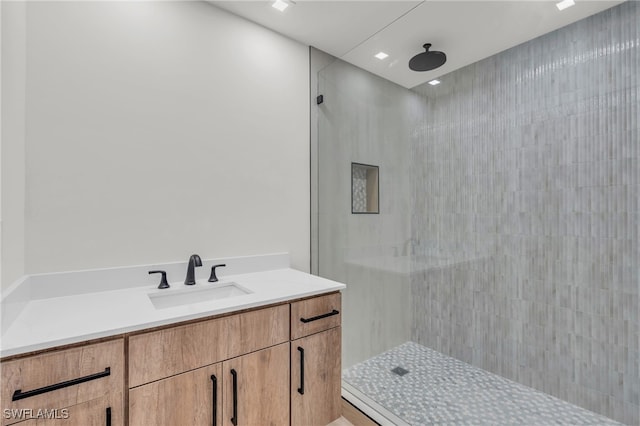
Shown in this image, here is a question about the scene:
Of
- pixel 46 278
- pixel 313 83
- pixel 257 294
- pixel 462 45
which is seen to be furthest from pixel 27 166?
pixel 462 45

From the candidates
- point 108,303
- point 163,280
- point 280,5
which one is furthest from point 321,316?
point 280,5

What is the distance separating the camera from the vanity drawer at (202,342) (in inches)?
42.4

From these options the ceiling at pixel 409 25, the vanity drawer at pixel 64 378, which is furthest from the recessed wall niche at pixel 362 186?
the vanity drawer at pixel 64 378

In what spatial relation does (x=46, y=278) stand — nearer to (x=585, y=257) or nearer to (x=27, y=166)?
(x=27, y=166)

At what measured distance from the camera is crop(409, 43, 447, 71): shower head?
215 centimetres

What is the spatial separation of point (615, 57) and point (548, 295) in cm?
153

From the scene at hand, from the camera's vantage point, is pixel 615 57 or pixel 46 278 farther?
pixel 615 57

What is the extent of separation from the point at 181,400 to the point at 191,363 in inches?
5.5

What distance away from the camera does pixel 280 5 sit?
1.85 meters

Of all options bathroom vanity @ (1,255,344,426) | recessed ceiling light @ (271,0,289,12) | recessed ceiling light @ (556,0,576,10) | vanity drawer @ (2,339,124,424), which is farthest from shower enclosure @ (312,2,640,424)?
vanity drawer @ (2,339,124,424)

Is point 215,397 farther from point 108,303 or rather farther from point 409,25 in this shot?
point 409,25

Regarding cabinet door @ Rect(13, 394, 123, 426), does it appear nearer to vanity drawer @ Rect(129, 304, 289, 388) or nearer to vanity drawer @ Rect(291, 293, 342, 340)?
vanity drawer @ Rect(129, 304, 289, 388)

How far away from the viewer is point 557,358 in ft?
6.39

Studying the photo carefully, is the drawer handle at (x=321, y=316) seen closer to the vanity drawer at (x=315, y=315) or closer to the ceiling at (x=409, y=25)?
the vanity drawer at (x=315, y=315)
